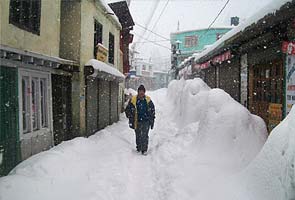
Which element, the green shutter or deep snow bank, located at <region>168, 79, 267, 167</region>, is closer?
deep snow bank, located at <region>168, 79, 267, 167</region>

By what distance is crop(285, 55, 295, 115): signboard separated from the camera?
20.2ft

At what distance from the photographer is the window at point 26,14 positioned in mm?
6395

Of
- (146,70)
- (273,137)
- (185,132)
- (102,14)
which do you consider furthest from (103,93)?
(146,70)

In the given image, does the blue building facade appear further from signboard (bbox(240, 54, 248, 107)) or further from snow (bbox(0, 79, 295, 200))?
snow (bbox(0, 79, 295, 200))

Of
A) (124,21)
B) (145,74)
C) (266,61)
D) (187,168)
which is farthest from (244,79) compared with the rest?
(145,74)

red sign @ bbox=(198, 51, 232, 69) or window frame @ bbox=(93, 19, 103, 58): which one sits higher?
window frame @ bbox=(93, 19, 103, 58)

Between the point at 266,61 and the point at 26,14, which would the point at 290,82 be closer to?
the point at 266,61

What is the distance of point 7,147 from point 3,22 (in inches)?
100

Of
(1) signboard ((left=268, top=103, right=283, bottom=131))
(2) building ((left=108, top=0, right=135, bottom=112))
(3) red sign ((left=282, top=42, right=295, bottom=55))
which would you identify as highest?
(2) building ((left=108, top=0, right=135, bottom=112))

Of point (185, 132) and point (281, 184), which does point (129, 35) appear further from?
point (281, 184)

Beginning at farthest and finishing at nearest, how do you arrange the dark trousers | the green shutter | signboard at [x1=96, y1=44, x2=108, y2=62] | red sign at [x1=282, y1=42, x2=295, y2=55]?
1. signboard at [x1=96, y1=44, x2=108, y2=62]
2. the dark trousers
3. red sign at [x1=282, y1=42, x2=295, y2=55]
4. the green shutter

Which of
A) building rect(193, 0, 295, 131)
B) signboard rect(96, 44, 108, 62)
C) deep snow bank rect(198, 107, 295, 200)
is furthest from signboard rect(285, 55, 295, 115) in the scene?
signboard rect(96, 44, 108, 62)

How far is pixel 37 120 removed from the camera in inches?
304

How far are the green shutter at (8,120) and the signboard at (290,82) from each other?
5.87m
